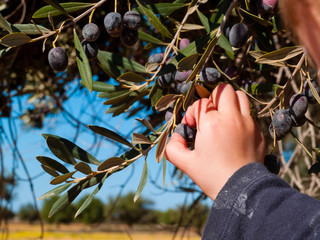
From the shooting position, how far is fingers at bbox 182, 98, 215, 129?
0.55 meters

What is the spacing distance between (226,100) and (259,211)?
0.49 ft

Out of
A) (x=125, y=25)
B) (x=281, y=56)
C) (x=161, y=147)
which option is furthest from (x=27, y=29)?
(x=281, y=56)

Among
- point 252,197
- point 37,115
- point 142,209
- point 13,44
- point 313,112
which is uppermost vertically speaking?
point 13,44

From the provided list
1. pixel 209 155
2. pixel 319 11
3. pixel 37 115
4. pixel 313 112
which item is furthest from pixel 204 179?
pixel 313 112

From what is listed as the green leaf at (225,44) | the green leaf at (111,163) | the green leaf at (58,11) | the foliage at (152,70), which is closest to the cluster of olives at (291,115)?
the foliage at (152,70)

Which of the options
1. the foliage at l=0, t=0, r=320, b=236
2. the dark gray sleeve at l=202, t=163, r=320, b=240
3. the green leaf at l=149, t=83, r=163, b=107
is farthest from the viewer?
the green leaf at l=149, t=83, r=163, b=107

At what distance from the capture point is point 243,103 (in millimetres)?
570

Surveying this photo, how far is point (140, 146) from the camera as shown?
0.61 meters

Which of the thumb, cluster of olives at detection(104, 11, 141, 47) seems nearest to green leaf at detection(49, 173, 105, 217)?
the thumb

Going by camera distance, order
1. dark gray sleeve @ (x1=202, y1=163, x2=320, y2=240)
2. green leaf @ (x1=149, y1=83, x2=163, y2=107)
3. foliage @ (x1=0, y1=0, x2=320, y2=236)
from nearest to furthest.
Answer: dark gray sleeve @ (x1=202, y1=163, x2=320, y2=240)
foliage @ (x1=0, y1=0, x2=320, y2=236)
green leaf @ (x1=149, y1=83, x2=163, y2=107)

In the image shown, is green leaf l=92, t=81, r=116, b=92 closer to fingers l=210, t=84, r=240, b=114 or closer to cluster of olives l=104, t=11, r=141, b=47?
cluster of olives l=104, t=11, r=141, b=47

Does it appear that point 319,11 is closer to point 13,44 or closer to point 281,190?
point 281,190

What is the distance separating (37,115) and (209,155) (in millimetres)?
Result: 1605

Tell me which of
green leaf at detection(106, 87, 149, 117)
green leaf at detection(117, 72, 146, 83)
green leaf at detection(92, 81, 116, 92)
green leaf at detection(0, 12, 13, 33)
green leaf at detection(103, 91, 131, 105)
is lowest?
green leaf at detection(106, 87, 149, 117)
